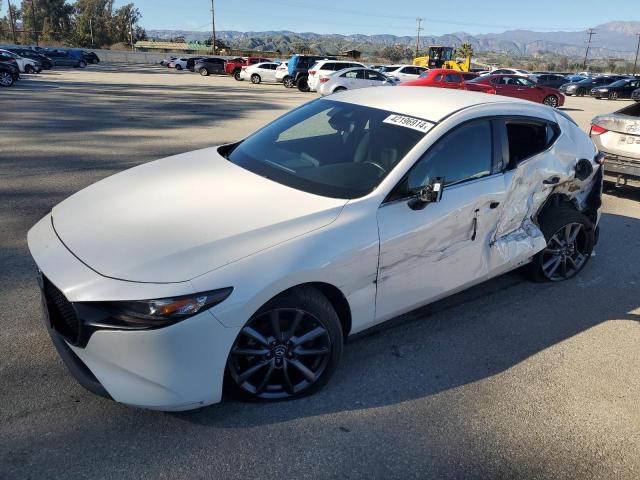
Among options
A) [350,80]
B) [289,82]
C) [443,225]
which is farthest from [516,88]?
[443,225]

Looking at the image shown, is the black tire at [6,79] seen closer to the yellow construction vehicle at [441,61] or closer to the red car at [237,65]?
the red car at [237,65]

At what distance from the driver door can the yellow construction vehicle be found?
33.6 m

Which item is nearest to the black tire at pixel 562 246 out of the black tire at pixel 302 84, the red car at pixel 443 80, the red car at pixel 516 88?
the red car at pixel 516 88

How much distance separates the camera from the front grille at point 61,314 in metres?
2.49

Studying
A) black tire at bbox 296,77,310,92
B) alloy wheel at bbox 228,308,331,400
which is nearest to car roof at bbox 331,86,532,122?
alloy wheel at bbox 228,308,331,400

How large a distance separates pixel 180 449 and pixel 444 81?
22055mm

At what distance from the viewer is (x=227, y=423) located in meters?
2.76

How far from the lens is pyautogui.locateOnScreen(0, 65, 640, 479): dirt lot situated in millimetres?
2537

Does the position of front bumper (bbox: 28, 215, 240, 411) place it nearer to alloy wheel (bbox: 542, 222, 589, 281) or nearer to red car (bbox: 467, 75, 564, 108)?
alloy wheel (bbox: 542, 222, 589, 281)

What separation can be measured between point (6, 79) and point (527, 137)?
25.0 m

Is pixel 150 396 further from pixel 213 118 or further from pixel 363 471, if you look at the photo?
pixel 213 118

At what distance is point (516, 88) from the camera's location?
22.2 m

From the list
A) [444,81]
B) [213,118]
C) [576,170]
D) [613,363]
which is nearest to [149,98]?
[213,118]

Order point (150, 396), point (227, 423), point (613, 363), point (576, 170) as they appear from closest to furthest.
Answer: point (150, 396) → point (227, 423) → point (613, 363) → point (576, 170)
